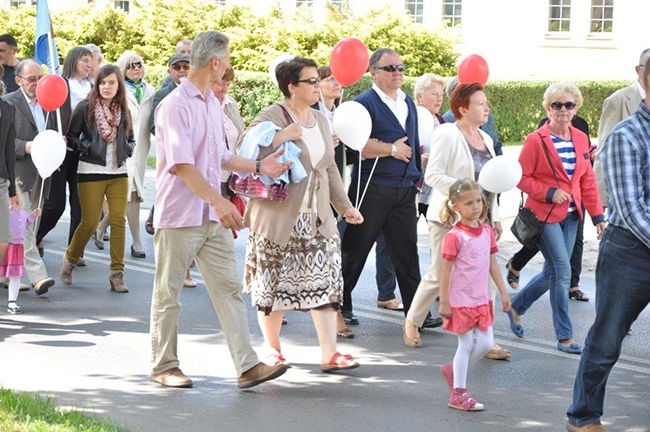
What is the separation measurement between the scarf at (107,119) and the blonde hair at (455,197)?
411 centimetres

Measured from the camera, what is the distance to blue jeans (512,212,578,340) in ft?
30.6

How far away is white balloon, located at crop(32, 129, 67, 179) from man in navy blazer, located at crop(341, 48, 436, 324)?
2601 millimetres

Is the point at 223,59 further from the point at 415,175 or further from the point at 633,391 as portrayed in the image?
the point at 633,391

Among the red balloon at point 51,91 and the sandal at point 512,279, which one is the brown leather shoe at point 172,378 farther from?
the sandal at point 512,279

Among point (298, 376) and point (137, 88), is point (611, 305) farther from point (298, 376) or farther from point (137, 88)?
point (137, 88)

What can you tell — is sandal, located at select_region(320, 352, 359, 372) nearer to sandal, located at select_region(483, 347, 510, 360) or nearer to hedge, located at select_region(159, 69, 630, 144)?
sandal, located at select_region(483, 347, 510, 360)

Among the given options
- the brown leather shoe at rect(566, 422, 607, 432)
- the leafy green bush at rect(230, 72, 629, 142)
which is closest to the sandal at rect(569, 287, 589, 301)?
the brown leather shoe at rect(566, 422, 607, 432)

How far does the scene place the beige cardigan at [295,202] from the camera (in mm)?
8461

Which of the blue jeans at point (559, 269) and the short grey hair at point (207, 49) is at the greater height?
the short grey hair at point (207, 49)

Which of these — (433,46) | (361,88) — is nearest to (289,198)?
(361,88)

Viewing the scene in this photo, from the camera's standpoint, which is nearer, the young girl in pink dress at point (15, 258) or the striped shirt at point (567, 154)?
the striped shirt at point (567, 154)

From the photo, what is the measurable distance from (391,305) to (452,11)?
27.8 m

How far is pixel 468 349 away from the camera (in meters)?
7.87

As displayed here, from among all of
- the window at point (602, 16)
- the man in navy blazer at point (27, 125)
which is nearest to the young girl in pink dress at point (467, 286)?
the man in navy blazer at point (27, 125)
